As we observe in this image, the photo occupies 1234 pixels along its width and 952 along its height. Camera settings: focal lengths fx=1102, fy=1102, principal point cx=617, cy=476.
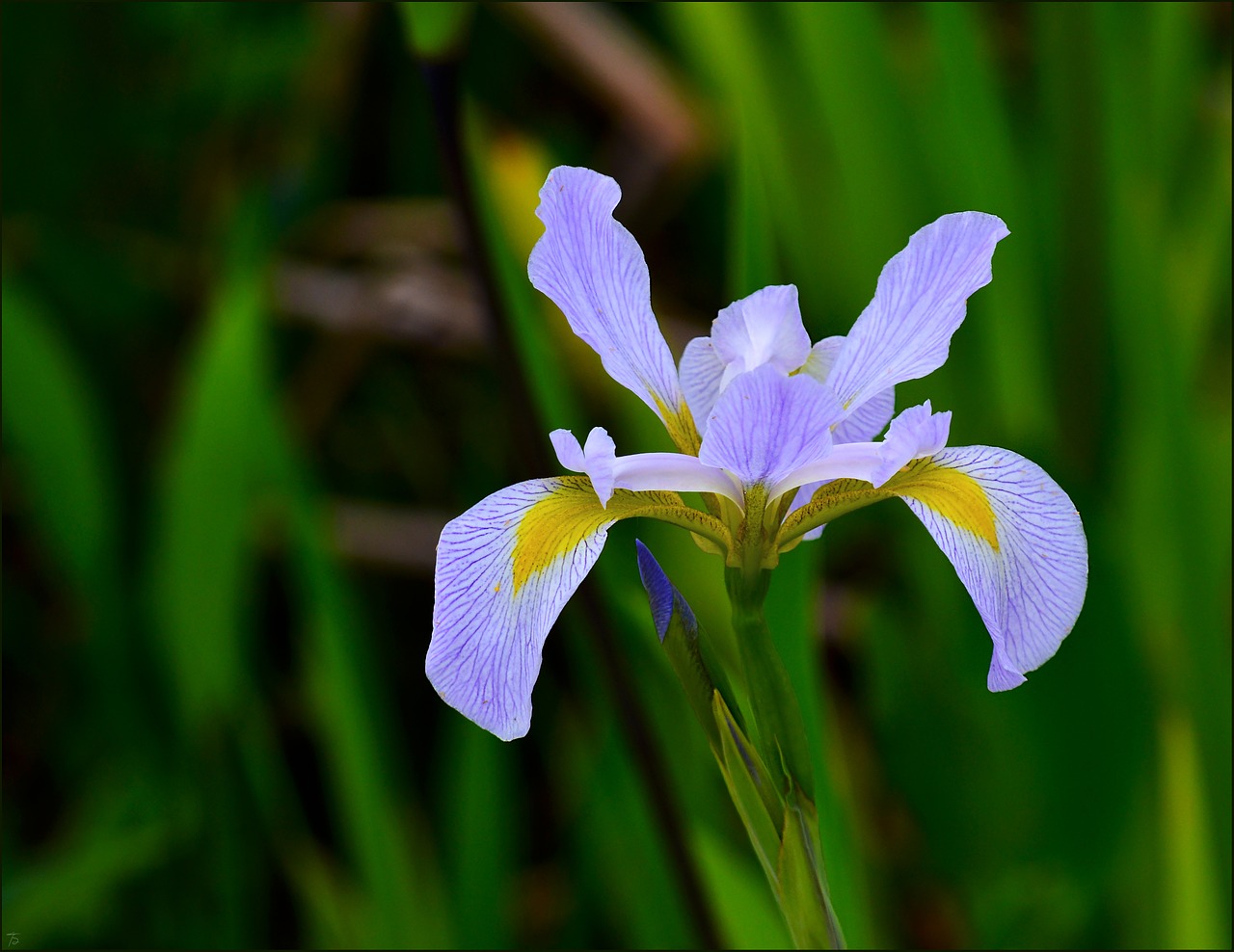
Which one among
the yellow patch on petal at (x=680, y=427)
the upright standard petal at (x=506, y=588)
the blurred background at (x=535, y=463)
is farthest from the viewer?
the blurred background at (x=535, y=463)

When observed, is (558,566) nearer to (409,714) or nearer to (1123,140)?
(1123,140)

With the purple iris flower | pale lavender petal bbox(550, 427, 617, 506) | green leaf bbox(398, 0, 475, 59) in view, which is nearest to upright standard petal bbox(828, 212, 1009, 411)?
the purple iris flower

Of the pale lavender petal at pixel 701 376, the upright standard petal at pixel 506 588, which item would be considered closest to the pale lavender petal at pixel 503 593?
the upright standard petal at pixel 506 588

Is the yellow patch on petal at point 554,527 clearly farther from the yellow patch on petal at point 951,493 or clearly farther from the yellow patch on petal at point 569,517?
the yellow patch on petal at point 951,493

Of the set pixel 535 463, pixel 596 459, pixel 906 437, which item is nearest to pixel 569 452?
pixel 596 459

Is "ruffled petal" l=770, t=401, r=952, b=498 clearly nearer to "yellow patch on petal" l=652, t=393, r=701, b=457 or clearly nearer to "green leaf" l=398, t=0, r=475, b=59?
"yellow patch on petal" l=652, t=393, r=701, b=457

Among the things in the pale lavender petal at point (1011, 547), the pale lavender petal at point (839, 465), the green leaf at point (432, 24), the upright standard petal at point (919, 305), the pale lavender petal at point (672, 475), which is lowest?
the pale lavender petal at point (1011, 547)
